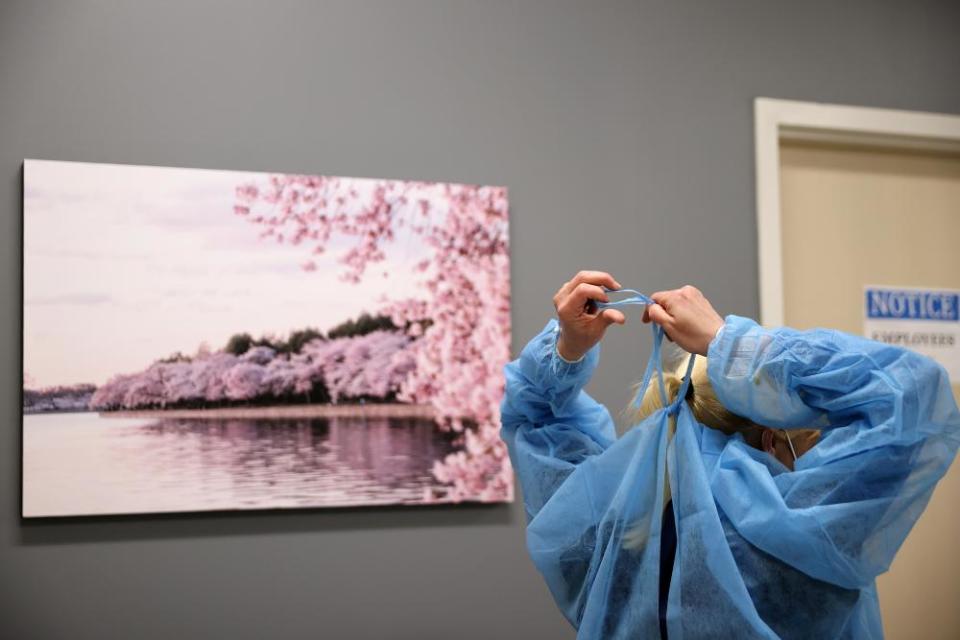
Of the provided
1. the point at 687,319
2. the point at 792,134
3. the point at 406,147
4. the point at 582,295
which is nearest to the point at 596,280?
the point at 582,295

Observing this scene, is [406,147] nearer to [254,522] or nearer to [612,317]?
[254,522]

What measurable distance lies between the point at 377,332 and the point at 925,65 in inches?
68.2

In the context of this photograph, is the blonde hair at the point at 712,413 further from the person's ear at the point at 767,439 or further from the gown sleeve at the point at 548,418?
the gown sleeve at the point at 548,418

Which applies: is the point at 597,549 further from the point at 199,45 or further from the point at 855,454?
the point at 199,45

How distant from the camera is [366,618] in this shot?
2178 mm

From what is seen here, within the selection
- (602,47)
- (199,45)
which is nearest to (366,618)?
(199,45)

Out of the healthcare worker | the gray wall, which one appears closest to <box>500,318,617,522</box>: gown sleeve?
the healthcare worker

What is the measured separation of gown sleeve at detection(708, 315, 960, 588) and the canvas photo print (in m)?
1.19

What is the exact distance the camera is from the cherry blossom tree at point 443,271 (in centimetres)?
220

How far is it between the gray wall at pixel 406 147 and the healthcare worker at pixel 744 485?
1.03 meters

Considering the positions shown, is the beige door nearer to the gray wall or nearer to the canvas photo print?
the gray wall

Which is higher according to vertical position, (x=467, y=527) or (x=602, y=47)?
(x=602, y=47)

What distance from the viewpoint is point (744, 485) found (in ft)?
3.67

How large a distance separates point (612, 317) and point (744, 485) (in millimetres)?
244
